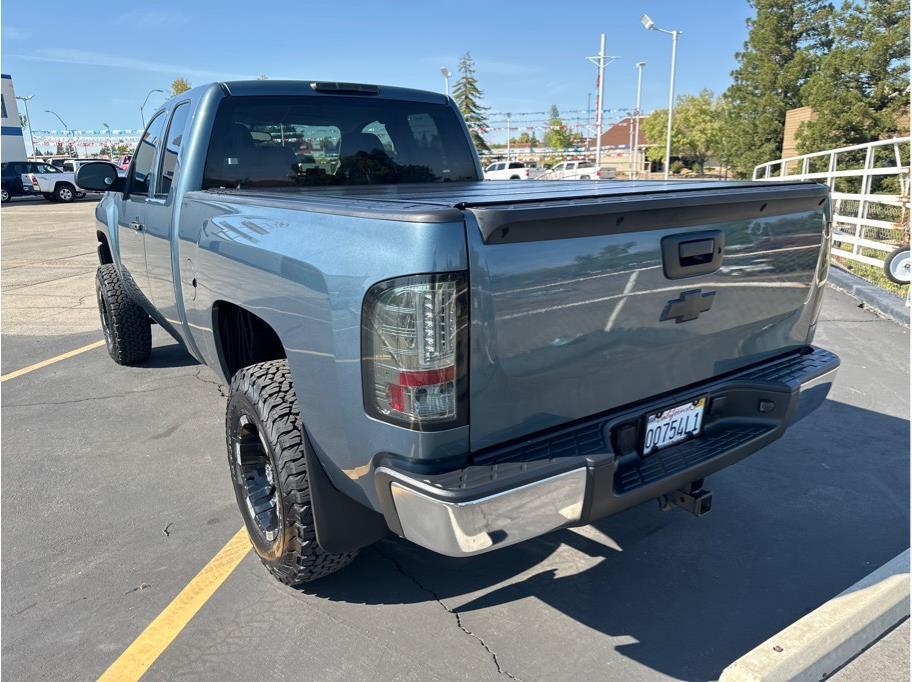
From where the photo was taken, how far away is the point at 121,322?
546cm

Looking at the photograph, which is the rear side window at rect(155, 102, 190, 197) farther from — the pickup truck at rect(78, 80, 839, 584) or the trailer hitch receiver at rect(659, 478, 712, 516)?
the trailer hitch receiver at rect(659, 478, 712, 516)

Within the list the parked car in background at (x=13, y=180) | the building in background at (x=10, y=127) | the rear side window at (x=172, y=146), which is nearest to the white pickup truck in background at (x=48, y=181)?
the parked car in background at (x=13, y=180)

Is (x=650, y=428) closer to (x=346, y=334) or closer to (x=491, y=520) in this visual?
(x=491, y=520)

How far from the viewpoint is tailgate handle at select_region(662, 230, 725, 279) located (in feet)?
7.27

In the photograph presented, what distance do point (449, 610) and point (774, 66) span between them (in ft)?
104

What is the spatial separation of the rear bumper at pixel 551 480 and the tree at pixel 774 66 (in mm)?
29290

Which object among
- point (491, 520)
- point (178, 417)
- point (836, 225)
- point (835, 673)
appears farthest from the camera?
→ point (836, 225)

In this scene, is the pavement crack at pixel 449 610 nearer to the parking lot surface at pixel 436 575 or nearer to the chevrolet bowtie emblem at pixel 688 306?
the parking lot surface at pixel 436 575

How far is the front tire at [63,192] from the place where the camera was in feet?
101

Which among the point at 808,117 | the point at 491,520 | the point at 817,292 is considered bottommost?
the point at 491,520

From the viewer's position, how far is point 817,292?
9.55ft

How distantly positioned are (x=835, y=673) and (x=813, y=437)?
2133mm

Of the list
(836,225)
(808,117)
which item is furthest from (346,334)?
(808,117)

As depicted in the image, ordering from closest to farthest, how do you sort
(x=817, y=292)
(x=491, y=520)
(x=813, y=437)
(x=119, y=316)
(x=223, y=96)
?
(x=491, y=520)
(x=817, y=292)
(x=223, y=96)
(x=813, y=437)
(x=119, y=316)
